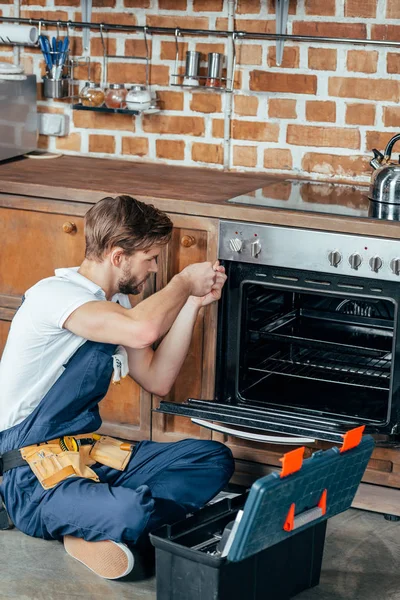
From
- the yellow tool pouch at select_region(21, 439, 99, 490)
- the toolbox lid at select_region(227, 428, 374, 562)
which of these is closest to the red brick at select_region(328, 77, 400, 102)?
the toolbox lid at select_region(227, 428, 374, 562)

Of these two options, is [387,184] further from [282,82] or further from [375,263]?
[282,82]

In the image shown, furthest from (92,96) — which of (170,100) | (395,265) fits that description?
(395,265)

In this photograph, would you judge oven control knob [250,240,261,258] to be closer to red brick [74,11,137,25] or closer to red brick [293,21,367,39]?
red brick [293,21,367,39]

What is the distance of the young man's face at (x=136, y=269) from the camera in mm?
2809

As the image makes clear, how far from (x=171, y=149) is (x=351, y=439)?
1775mm

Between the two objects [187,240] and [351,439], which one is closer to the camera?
[351,439]

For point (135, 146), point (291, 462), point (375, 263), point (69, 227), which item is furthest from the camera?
point (135, 146)

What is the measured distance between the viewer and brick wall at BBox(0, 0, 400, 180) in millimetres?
3492

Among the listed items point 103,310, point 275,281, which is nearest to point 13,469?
point 103,310

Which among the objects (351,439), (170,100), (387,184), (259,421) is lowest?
(259,421)

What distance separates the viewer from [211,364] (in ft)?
10.5

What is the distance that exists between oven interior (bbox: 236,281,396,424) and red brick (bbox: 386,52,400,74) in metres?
0.84

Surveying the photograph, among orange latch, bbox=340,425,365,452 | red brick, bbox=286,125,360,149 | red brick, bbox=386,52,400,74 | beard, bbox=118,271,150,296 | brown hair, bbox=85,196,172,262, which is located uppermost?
red brick, bbox=386,52,400,74

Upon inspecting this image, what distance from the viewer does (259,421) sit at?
2.89 meters
